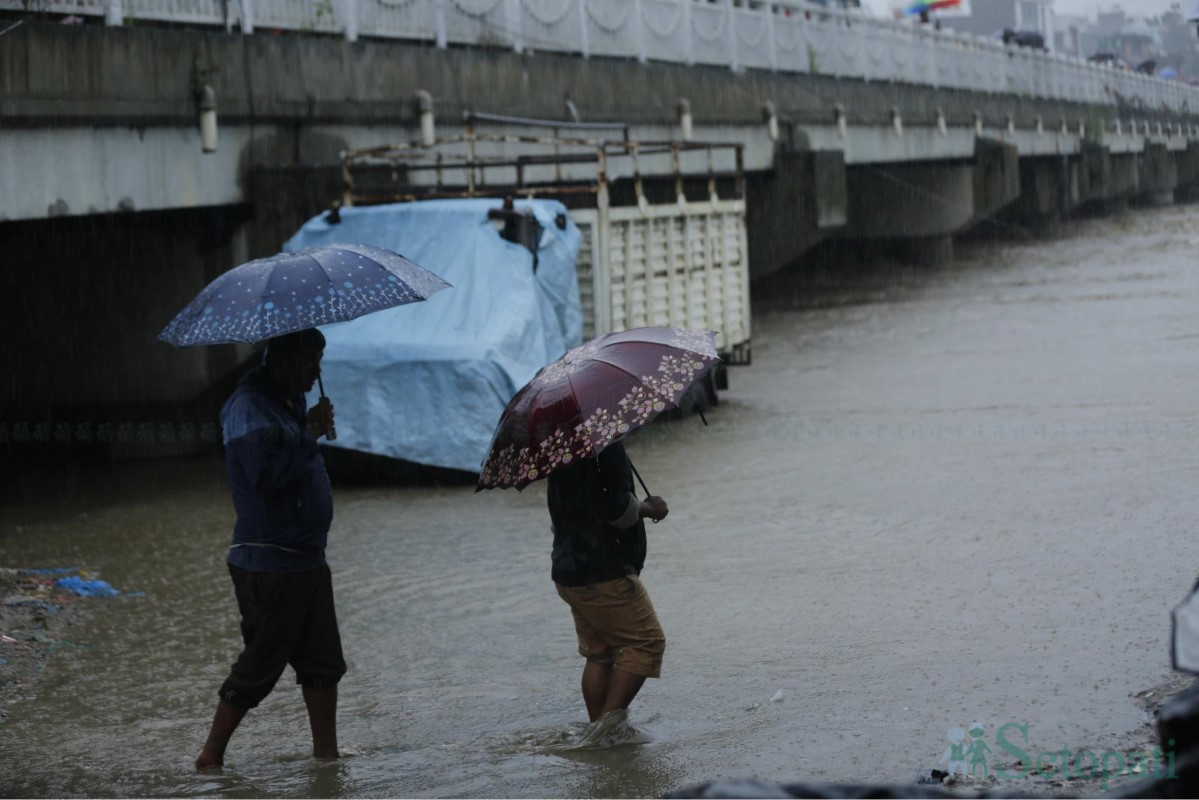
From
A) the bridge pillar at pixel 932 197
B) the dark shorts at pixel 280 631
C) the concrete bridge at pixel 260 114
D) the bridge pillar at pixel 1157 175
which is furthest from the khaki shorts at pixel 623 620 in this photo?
the bridge pillar at pixel 1157 175

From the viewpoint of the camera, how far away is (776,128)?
22.0 meters

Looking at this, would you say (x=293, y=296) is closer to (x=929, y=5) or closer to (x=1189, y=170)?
(x=929, y=5)

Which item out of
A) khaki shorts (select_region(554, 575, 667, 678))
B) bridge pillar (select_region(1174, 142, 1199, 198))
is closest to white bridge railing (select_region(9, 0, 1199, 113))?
khaki shorts (select_region(554, 575, 667, 678))

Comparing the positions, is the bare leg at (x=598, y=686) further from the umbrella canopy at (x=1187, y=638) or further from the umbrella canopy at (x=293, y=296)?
the umbrella canopy at (x=1187, y=638)

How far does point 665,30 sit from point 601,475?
15.1m

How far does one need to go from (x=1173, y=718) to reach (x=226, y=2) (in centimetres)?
1243

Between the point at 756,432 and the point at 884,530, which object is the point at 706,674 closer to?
the point at 884,530

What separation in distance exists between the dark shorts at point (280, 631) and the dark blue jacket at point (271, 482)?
0.05m

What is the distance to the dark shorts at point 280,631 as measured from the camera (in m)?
5.04

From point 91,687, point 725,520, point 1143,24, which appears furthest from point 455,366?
point 1143,24

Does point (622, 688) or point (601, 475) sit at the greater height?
point (601, 475)

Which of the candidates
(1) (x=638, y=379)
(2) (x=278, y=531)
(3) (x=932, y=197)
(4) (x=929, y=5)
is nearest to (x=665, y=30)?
(3) (x=932, y=197)

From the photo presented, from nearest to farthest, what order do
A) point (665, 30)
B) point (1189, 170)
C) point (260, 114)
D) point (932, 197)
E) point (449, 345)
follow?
1. point (449, 345)
2. point (260, 114)
3. point (665, 30)
4. point (932, 197)
5. point (1189, 170)

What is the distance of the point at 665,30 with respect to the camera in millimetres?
19453
